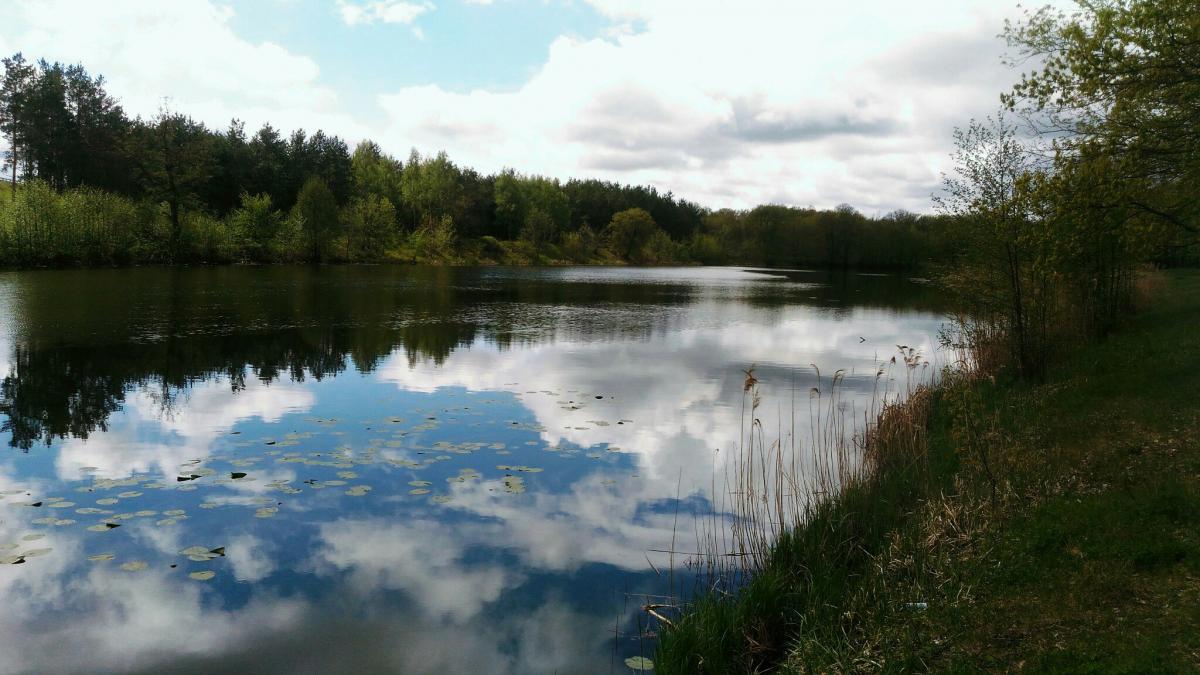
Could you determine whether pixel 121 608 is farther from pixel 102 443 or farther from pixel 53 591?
pixel 102 443

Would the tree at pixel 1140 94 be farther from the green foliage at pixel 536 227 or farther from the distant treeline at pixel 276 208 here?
the green foliage at pixel 536 227

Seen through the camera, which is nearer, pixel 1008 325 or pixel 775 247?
pixel 1008 325

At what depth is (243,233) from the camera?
75.4m

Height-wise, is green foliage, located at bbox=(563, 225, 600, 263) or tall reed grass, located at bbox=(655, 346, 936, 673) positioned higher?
green foliage, located at bbox=(563, 225, 600, 263)

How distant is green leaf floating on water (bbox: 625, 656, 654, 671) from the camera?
20.7 feet

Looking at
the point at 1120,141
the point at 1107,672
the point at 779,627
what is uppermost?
the point at 1120,141

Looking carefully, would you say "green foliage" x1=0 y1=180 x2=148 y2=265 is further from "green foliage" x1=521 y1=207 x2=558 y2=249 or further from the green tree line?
"green foliage" x1=521 y1=207 x2=558 y2=249

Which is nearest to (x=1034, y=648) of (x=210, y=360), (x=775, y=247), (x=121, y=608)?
(x=121, y=608)

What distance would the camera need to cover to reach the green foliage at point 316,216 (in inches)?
3123

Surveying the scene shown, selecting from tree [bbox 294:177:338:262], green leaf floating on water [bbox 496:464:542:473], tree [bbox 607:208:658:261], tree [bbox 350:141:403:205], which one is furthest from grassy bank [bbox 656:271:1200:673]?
tree [bbox 607:208:658:261]

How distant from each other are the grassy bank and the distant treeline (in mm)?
11852

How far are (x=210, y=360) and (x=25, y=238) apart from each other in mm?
46536

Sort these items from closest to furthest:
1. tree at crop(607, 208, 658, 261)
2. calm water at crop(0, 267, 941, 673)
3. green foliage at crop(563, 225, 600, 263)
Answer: calm water at crop(0, 267, 941, 673), green foliage at crop(563, 225, 600, 263), tree at crop(607, 208, 658, 261)

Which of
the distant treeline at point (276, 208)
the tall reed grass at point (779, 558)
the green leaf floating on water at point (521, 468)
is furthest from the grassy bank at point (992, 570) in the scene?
the distant treeline at point (276, 208)
